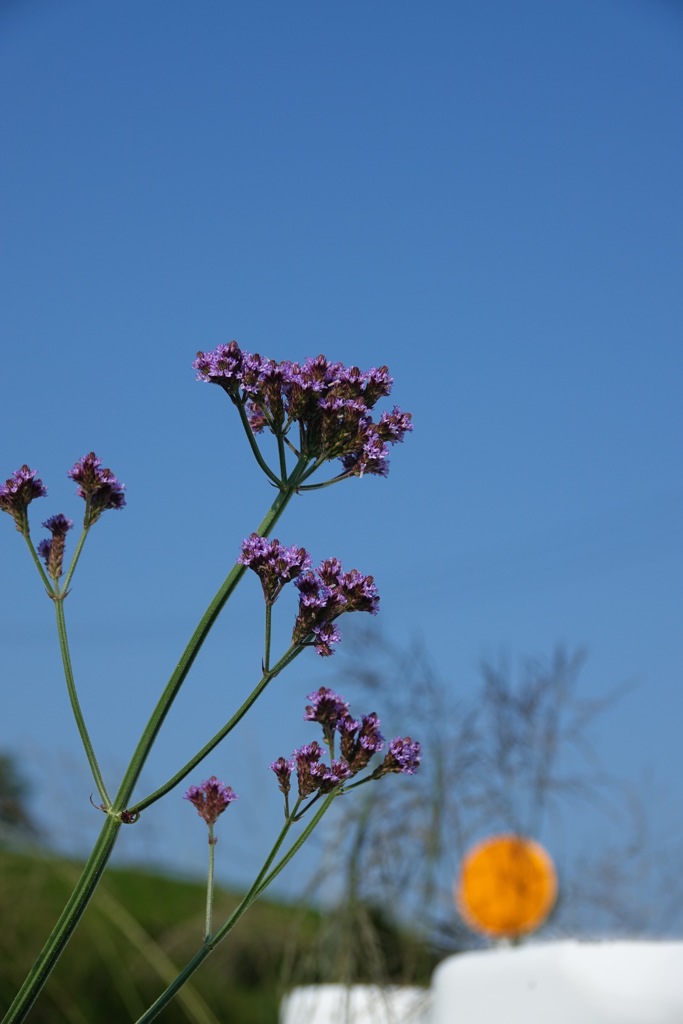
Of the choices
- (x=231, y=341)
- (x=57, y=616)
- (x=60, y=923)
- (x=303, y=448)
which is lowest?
(x=60, y=923)

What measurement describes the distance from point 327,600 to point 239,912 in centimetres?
39

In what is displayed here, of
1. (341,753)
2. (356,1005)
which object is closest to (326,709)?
(341,753)

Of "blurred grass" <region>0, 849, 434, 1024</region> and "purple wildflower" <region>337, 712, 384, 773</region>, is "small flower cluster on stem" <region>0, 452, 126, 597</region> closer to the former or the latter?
"purple wildflower" <region>337, 712, 384, 773</region>

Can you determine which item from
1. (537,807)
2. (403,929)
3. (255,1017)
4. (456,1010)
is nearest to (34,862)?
(255,1017)

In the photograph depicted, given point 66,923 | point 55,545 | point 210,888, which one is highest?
point 55,545

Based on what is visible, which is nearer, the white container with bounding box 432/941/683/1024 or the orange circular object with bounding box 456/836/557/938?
the white container with bounding box 432/941/683/1024

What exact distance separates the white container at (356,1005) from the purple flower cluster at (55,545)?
96.6 inches

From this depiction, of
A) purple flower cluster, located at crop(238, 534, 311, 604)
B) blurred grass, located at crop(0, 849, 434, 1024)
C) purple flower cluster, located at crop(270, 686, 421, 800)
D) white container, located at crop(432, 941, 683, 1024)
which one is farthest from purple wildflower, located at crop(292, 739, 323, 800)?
blurred grass, located at crop(0, 849, 434, 1024)

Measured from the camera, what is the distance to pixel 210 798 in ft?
5.06

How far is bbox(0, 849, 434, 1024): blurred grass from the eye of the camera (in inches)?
157

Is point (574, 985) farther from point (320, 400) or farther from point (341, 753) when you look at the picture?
point (320, 400)

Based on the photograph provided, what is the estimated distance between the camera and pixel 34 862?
17.4ft

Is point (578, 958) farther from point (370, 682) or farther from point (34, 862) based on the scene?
point (34, 862)

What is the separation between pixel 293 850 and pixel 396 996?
9.02 ft
